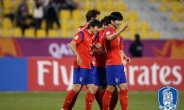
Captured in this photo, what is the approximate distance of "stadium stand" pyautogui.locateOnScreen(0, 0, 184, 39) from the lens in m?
25.7

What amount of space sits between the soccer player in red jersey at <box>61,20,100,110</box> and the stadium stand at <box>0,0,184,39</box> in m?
12.0

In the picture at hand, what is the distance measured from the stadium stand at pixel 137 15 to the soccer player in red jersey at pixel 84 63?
39.4ft

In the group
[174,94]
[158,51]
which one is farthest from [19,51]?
[174,94]

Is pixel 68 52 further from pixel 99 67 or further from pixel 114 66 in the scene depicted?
pixel 114 66

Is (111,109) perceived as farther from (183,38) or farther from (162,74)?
(183,38)

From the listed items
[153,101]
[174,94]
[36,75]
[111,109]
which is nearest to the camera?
[174,94]

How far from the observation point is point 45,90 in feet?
68.7

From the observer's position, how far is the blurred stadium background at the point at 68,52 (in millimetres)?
19469

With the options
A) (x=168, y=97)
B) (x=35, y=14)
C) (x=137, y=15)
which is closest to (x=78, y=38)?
(x=168, y=97)

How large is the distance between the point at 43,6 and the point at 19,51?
2.45 metres

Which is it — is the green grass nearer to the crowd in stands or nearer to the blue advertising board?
the blue advertising board

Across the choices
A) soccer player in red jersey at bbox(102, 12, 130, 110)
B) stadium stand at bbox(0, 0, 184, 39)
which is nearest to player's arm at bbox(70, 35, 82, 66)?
soccer player in red jersey at bbox(102, 12, 130, 110)

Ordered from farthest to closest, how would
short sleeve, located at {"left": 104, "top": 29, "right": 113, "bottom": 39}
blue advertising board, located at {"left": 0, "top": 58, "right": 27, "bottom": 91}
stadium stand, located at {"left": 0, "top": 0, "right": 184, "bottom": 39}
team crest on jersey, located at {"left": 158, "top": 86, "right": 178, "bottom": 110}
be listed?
stadium stand, located at {"left": 0, "top": 0, "right": 184, "bottom": 39} → blue advertising board, located at {"left": 0, "top": 58, "right": 27, "bottom": 91} → short sleeve, located at {"left": 104, "top": 29, "right": 113, "bottom": 39} → team crest on jersey, located at {"left": 158, "top": 86, "right": 178, "bottom": 110}

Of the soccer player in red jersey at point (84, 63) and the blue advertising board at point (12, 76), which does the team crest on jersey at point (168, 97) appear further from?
the blue advertising board at point (12, 76)
